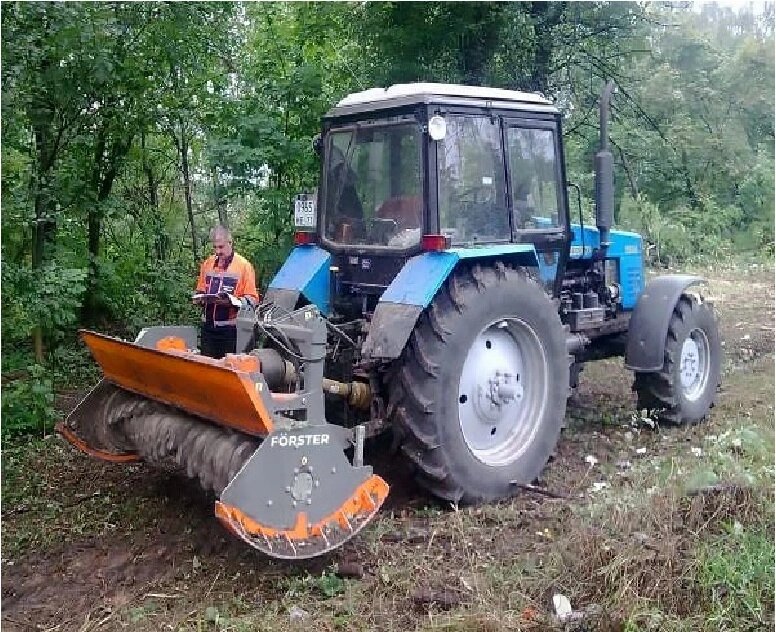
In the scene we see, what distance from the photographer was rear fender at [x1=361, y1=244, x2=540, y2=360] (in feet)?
14.3

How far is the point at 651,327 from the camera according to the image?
6113 mm

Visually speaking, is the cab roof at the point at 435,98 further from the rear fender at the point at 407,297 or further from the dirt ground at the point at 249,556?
the dirt ground at the point at 249,556

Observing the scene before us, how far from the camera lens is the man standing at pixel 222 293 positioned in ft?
18.5

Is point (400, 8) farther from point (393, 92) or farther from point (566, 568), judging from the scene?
point (566, 568)

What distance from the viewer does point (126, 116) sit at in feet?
24.0

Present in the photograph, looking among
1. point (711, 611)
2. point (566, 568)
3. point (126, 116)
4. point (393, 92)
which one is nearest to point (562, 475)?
point (566, 568)

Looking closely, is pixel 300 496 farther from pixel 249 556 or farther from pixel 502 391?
pixel 502 391

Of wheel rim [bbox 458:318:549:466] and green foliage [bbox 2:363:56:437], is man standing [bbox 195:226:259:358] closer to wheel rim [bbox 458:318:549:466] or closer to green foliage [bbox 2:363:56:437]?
green foliage [bbox 2:363:56:437]

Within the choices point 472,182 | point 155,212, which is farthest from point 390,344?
point 155,212

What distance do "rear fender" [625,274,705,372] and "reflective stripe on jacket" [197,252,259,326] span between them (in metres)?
2.65

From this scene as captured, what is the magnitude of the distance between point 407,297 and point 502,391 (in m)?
0.94

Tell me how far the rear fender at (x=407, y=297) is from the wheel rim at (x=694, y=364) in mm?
2299

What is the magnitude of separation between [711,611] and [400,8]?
6740 millimetres

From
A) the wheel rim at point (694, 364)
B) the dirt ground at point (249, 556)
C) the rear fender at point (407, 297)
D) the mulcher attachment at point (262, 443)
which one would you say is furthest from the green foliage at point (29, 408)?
the wheel rim at point (694, 364)
